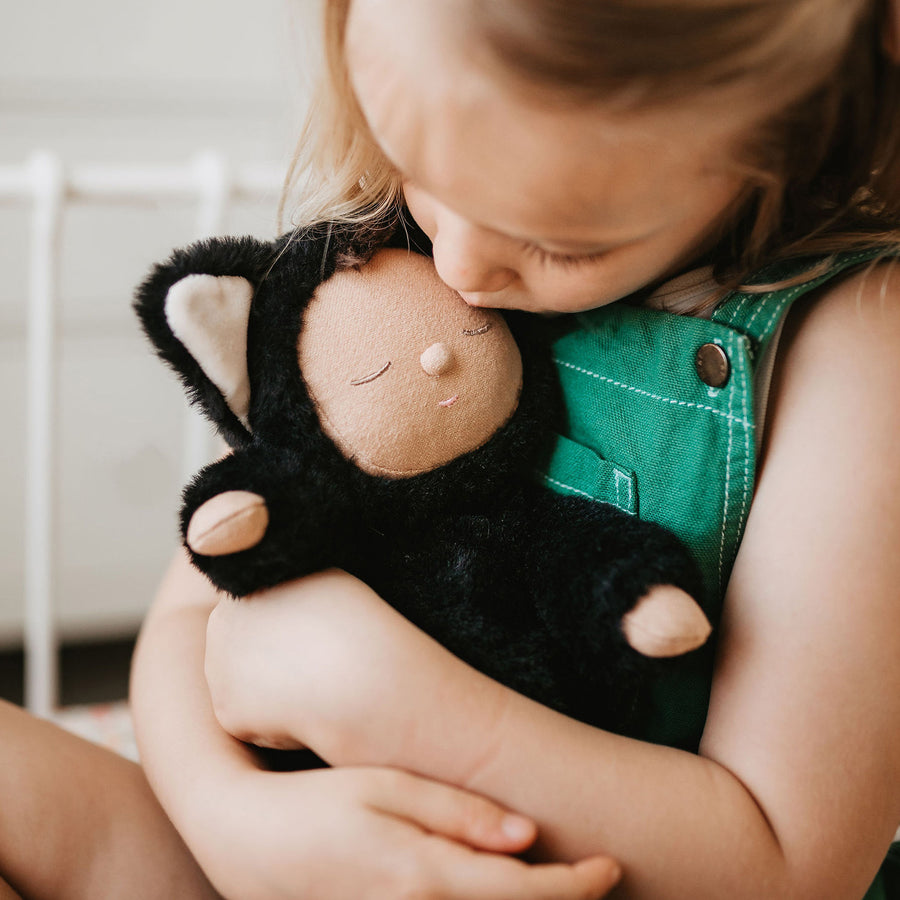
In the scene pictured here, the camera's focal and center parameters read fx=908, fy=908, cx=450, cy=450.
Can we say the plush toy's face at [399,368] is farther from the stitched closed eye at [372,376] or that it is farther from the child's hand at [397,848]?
the child's hand at [397,848]

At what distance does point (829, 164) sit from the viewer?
416 millimetres

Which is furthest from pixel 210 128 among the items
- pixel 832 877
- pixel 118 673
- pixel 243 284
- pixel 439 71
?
pixel 832 877

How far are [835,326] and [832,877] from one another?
0.25 meters

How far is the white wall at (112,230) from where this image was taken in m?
1.19

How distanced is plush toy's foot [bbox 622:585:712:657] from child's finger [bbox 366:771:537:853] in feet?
0.29

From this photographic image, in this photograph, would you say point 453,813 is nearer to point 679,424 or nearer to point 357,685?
point 357,685

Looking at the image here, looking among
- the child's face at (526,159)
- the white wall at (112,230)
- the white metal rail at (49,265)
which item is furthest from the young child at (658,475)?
the white wall at (112,230)

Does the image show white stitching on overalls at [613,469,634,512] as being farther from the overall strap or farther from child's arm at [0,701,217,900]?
child's arm at [0,701,217,900]

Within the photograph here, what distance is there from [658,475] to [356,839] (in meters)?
0.22

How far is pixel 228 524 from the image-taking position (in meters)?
0.39

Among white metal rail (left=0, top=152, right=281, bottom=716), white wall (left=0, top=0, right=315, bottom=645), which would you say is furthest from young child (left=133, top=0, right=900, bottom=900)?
white wall (left=0, top=0, right=315, bottom=645)

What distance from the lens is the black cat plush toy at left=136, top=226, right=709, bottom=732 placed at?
15.8 inches

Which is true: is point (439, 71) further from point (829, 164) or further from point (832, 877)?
point (832, 877)

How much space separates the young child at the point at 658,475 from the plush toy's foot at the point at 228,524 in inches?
1.6
